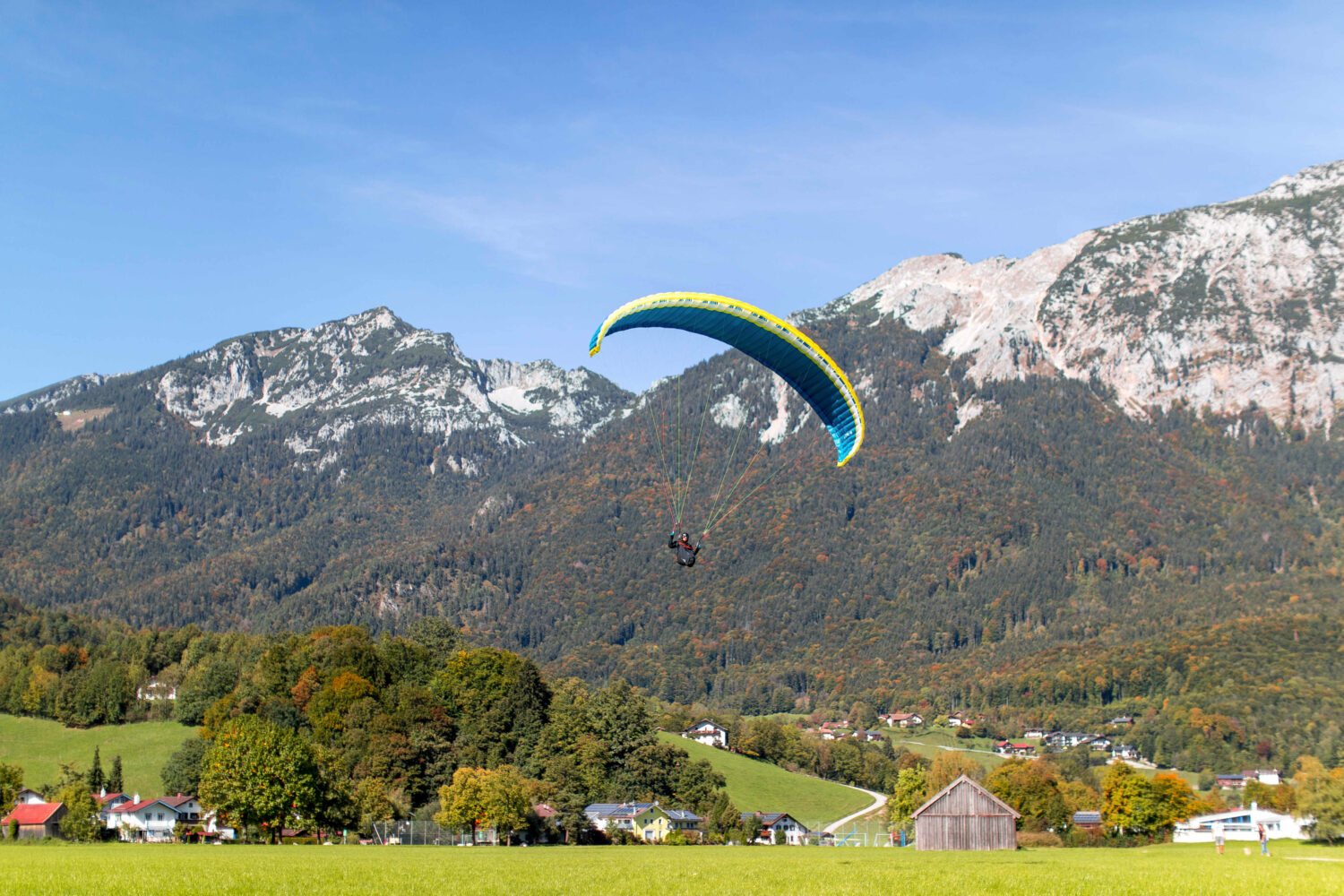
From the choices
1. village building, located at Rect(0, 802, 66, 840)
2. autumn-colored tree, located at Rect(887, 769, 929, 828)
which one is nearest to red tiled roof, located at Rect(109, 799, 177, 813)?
village building, located at Rect(0, 802, 66, 840)

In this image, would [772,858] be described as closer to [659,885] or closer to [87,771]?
[659,885]

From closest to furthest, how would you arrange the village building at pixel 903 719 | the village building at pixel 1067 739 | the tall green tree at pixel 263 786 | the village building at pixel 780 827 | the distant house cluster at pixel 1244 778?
the tall green tree at pixel 263 786
the village building at pixel 780 827
the distant house cluster at pixel 1244 778
the village building at pixel 1067 739
the village building at pixel 903 719

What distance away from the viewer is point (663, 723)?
5354 inches

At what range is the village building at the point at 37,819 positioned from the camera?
70.3m

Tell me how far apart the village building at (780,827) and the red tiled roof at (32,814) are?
45944mm

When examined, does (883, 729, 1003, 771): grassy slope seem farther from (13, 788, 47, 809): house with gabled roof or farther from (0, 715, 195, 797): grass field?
(13, 788, 47, 809): house with gabled roof

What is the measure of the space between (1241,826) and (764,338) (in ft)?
192

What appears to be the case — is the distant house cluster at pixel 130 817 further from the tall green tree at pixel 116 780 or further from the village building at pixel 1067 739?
the village building at pixel 1067 739

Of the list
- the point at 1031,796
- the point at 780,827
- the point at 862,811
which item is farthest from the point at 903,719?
the point at 1031,796

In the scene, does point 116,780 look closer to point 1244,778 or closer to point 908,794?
point 908,794

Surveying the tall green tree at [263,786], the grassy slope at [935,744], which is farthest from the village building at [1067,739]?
the tall green tree at [263,786]

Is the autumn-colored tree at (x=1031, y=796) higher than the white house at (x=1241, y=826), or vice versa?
the autumn-colored tree at (x=1031, y=796)

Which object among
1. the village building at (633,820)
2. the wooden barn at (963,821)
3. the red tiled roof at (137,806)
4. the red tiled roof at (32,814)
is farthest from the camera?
the red tiled roof at (137,806)

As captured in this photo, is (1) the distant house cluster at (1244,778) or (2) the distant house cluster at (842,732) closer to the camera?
(1) the distant house cluster at (1244,778)
